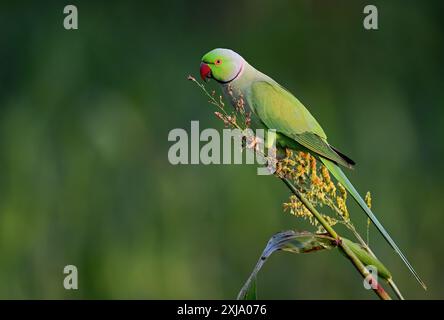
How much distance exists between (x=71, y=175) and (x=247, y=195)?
84 centimetres

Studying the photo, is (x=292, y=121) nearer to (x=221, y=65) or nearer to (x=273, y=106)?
(x=273, y=106)

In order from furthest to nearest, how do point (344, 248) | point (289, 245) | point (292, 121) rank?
point (292, 121)
point (289, 245)
point (344, 248)

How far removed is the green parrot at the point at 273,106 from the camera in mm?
1905

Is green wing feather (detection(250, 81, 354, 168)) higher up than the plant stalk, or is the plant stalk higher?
green wing feather (detection(250, 81, 354, 168))

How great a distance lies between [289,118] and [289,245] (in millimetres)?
498

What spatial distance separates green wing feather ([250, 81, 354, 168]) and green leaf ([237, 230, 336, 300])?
0.31m

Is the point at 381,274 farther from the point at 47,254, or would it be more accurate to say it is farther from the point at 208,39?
the point at 208,39

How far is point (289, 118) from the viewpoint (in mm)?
1996

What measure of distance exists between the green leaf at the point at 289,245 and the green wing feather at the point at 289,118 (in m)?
0.31

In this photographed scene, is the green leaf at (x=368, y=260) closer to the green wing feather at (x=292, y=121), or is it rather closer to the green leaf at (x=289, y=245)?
the green leaf at (x=289, y=245)

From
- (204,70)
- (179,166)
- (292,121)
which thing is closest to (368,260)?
(292,121)

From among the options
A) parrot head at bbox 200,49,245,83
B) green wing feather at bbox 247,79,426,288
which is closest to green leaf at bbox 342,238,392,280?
green wing feather at bbox 247,79,426,288

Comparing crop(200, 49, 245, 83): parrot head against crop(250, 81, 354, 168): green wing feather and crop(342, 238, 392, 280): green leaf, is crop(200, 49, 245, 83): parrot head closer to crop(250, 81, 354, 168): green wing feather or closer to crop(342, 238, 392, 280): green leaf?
crop(250, 81, 354, 168): green wing feather

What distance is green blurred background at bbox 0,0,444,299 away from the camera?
3.45 meters
